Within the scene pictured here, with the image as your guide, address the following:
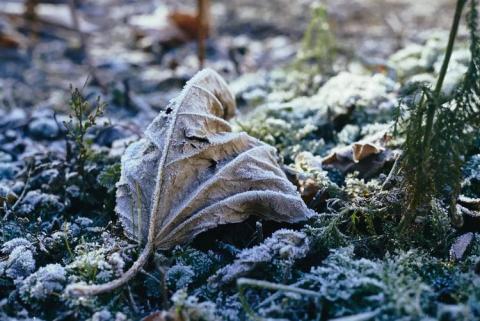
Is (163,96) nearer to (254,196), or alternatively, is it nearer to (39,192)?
(39,192)

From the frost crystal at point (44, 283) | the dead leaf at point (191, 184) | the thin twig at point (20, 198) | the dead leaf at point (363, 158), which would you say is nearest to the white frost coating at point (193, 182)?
the dead leaf at point (191, 184)

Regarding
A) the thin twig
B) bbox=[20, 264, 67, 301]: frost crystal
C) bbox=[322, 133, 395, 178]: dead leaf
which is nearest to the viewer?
bbox=[20, 264, 67, 301]: frost crystal

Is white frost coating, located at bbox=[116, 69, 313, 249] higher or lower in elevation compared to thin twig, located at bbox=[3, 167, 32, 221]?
higher

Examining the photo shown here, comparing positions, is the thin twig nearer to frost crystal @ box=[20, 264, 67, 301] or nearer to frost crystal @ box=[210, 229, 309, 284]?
frost crystal @ box=[20, 264, 67, 301]

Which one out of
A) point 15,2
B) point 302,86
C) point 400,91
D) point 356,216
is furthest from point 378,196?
point 15,2

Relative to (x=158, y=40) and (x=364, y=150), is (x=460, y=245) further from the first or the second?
(x=158, y=40)

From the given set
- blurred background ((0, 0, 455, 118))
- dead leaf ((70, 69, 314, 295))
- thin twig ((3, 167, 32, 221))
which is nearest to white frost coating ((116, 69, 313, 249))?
dead leaf ((70, 69, 314, 295))

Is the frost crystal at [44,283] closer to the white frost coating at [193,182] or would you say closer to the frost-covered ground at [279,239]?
the frost-covered ground at [279,239]
